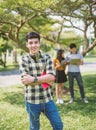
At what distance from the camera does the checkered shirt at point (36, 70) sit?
13.9 ft

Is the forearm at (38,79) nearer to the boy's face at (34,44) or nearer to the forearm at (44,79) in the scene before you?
the forearm at (44,79)

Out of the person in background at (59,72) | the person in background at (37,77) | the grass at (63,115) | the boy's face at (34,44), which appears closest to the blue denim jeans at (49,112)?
the person in background at (37,77)

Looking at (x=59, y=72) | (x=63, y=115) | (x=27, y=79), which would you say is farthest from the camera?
(x=59, y=72)

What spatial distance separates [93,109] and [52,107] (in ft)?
13.7

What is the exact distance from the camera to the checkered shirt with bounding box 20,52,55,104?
4250mm

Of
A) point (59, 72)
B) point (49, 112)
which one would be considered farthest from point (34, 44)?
point (59, 72)

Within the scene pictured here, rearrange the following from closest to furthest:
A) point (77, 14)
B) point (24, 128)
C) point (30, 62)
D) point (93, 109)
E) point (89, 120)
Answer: point (30, 62) → point (24, 128) → point (89, 120) → point (93, 109) → point (77, 14)

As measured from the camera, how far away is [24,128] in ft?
22.1

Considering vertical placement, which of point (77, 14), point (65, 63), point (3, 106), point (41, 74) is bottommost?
point (3, 106)

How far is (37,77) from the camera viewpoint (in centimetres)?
416

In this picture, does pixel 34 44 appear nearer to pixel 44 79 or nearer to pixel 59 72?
pixel 44 79

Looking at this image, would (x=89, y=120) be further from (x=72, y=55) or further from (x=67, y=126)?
(x=72, y=55)

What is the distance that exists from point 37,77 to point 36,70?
0.46 feet

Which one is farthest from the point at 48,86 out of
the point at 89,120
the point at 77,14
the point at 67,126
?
the point at 77,14
